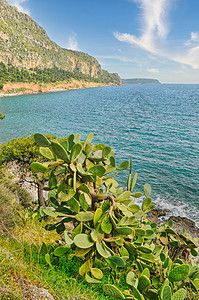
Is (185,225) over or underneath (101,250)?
underneath

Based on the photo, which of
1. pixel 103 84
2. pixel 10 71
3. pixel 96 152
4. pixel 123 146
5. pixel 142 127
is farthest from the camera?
pixel 103 84

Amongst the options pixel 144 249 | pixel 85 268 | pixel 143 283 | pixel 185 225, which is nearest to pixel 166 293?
pixel 143 283

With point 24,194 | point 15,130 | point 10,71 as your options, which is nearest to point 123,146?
point 24,194

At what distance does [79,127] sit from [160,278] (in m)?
21.1

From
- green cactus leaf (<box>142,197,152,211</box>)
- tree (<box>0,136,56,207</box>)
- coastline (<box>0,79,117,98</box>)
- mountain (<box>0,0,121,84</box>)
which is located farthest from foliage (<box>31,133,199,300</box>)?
mountain (<box>0,0,121,84</box>)

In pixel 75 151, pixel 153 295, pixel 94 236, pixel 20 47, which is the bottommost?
pixel 153 295

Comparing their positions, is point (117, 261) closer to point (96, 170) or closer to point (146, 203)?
point (96, 170)

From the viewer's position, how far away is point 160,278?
7.97 ft

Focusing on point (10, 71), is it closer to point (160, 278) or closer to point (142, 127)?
point (142, 127)

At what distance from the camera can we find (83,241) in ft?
5.83

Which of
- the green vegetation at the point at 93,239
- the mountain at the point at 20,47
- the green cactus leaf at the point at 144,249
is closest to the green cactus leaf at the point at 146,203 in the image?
the green vegetation at the point at 93,239

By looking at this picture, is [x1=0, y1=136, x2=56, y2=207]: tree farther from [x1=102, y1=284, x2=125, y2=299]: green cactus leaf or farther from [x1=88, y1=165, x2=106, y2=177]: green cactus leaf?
[x1=102, y1=284, x2=125, y2=299]: green cactus leaf

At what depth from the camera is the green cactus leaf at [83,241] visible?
1729mm

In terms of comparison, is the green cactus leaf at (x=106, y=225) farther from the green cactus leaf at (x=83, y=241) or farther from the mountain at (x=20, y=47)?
the mountain at (x=20, y=47)
